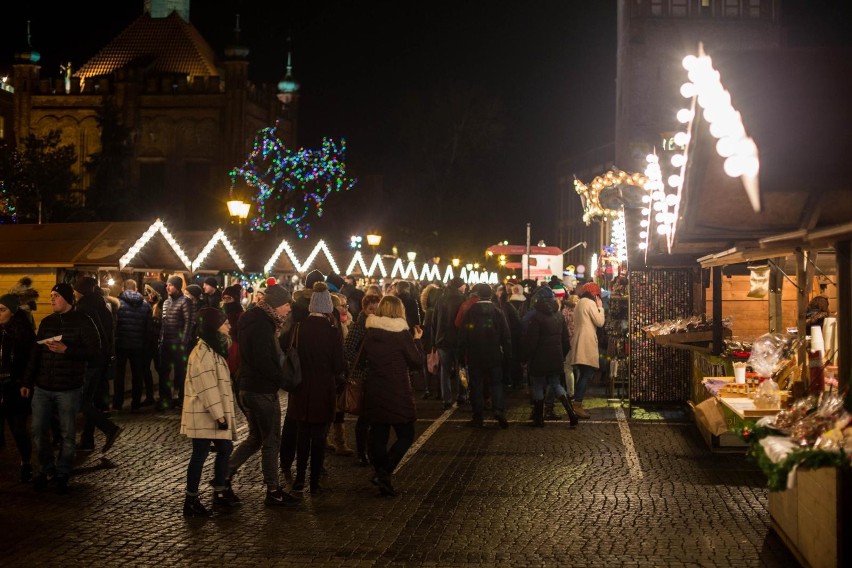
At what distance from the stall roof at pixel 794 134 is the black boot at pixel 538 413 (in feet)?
20.4

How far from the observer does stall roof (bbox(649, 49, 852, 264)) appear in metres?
5.97

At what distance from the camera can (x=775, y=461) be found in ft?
19.2

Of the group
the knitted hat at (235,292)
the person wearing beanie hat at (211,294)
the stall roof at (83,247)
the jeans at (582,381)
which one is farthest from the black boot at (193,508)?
the stall roof at (83,247)

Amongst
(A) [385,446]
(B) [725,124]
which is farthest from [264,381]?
(B) [725,124]

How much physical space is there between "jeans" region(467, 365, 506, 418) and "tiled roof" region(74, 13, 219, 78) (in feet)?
219

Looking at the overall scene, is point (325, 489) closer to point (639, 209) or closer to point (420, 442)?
point (420, 442)

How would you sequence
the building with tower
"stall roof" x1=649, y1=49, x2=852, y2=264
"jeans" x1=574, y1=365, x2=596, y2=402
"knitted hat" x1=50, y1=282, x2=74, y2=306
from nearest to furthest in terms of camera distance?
"stall roof" x1=649, y1=49, x2=852, y2=264
"knitted hat" x1=50, y1=282, x2=74, y2=306
"jeans" x1=574, y1=365, x2=596, y2=402
the building with tower

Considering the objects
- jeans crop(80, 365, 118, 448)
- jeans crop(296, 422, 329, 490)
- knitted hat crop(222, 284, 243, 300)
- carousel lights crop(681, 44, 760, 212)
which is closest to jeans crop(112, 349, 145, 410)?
jeans crop(80, 365, 118, 448)

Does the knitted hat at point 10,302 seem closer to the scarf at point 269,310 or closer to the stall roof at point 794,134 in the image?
the scarf at point 269,310

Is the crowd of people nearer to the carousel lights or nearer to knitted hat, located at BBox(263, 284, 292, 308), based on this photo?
knitted hat, located at BBox(263, 284, 292, 308)

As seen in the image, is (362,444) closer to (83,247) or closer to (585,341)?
(585,341)

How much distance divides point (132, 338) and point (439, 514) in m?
7.55

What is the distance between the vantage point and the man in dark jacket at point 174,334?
1478cm

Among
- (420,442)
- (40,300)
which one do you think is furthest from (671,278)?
(40,300)
